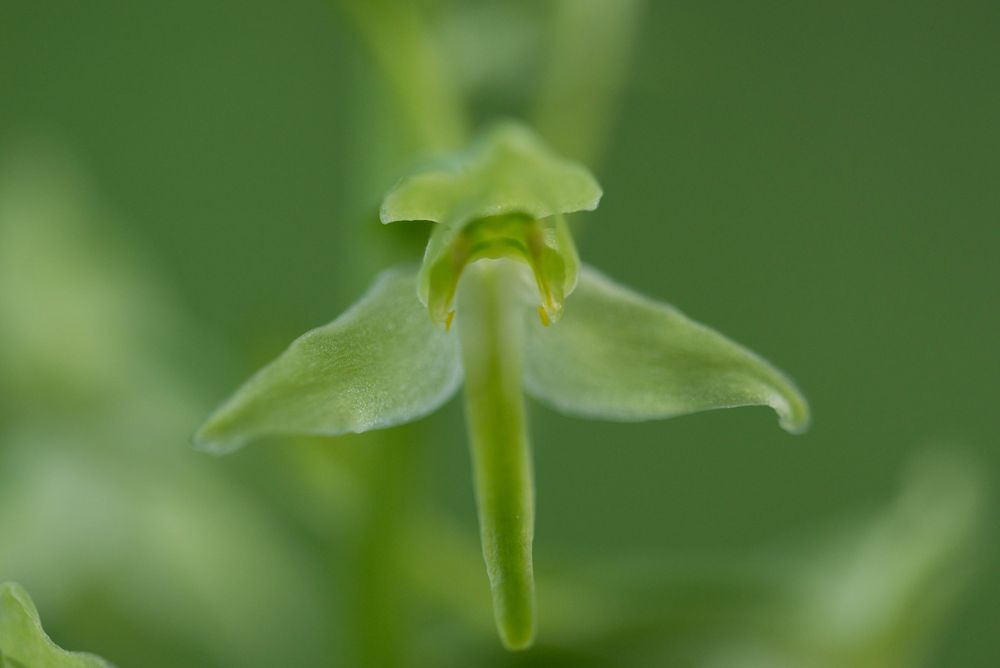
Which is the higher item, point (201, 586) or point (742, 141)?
point (742, 141)

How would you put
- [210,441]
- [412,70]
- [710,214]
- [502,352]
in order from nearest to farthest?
1. [210,441]
2. [502,352]
3. [412,70]
4. [710,214]

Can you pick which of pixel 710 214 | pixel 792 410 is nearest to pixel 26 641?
pixel 792 410

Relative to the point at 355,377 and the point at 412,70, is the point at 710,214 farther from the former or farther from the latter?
the point at 355,377

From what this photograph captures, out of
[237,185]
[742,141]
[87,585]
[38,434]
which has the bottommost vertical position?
[87,585]

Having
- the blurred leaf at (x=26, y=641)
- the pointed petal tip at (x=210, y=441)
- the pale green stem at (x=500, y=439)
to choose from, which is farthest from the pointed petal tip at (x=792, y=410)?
the blurred leaf at (x=26, y=641)

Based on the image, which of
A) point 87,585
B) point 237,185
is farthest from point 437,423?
point 237,185

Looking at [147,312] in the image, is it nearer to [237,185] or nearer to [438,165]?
[438,165]

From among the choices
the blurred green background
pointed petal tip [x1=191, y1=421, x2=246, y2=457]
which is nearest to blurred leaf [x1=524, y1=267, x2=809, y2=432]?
pointed petal tip [x1=191, y1=421, x2=246, y2=457]
